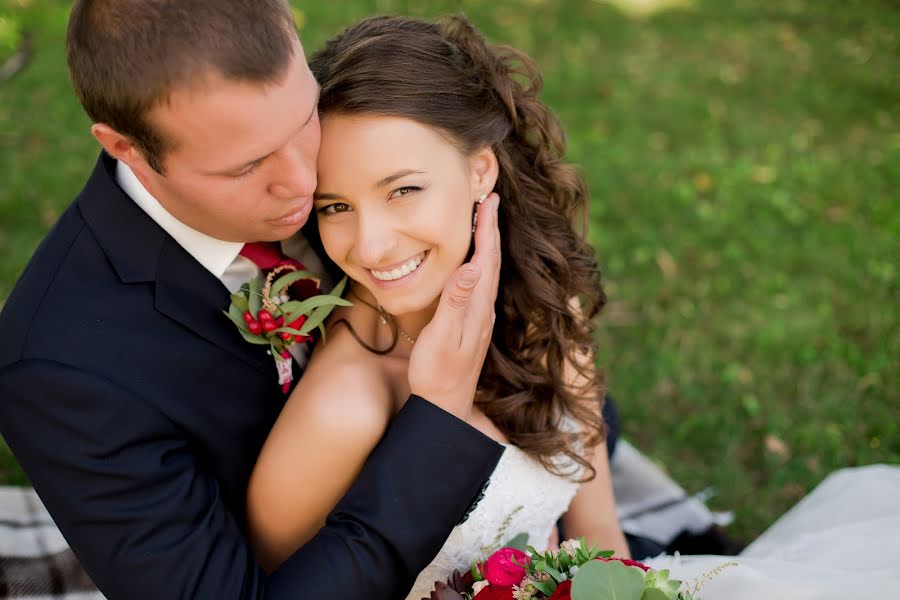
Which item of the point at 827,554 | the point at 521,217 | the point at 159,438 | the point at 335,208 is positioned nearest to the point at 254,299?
the point at 335,208

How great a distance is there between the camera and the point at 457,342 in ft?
8.67

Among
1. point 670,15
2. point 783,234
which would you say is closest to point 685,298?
point 783,234

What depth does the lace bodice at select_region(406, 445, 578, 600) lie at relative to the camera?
290 cm

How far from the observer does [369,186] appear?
2.66m

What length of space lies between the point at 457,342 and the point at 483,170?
68 centimetres

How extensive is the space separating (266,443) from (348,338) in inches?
18.3

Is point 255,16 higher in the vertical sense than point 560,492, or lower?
higher

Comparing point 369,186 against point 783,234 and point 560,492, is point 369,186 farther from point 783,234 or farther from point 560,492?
point 783,234

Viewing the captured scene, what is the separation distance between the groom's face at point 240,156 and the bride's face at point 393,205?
13 cm

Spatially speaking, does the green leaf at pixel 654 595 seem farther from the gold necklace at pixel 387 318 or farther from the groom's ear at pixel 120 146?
the groom's ear at pixel 120 146

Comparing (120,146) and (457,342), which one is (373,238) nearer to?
(457,342)

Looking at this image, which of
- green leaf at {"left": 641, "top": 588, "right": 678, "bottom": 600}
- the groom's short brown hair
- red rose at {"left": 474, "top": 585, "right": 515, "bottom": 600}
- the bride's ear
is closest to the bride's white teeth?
the bride's ear

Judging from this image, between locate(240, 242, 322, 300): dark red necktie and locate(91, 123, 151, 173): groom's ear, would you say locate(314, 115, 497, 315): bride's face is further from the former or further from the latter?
locate(91, 123, 151, 173): groom's ear

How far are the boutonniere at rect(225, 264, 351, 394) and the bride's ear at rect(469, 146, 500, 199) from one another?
2.03ft
